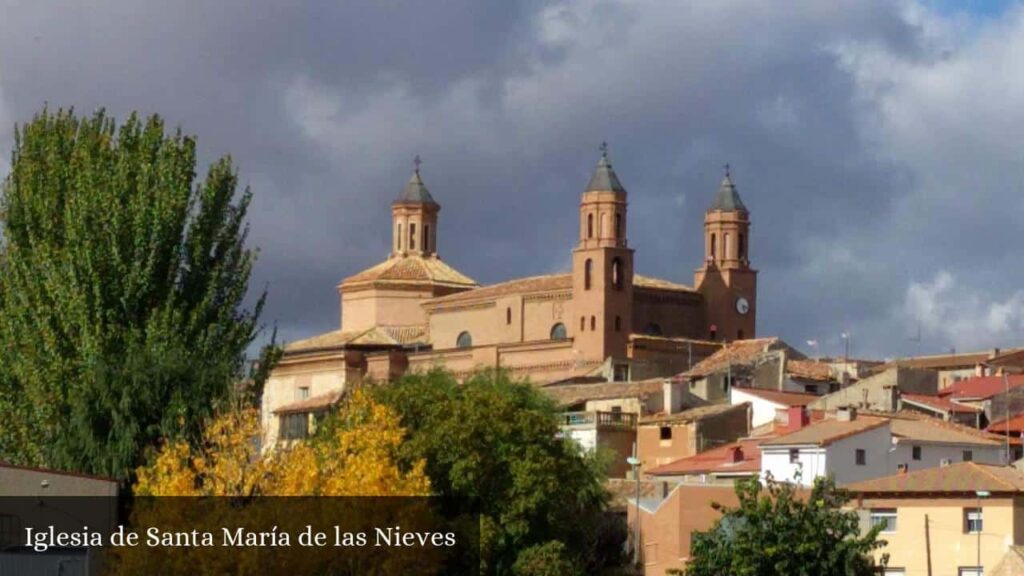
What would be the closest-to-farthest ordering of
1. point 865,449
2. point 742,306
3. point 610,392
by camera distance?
1. point 865,449
2. point 610,392
3. point 742,306

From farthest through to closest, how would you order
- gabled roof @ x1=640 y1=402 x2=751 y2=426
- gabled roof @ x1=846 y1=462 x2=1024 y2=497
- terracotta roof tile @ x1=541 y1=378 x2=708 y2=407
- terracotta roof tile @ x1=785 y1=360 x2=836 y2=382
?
terracotta roof tile @ x1=785 y1=360 x2=836 y2=382 → terracotta roof tile @ x1=541 y1=378 x2=708 y2=407 → gabled roof @ x1=640 y1=402 x2=751 y2=426 → gabled roof @ x1=846 y1=462 x2=1024 y2=497

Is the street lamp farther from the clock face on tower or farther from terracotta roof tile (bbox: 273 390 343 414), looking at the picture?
the clock face on tower

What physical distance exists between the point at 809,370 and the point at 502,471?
87.9 feet

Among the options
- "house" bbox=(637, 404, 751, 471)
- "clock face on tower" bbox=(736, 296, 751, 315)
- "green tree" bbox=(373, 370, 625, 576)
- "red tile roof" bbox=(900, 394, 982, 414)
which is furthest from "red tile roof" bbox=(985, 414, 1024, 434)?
"clock face on tower" bbox=(736, 296, 751, 315)

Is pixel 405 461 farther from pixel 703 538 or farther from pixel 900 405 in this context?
pixel 900 405

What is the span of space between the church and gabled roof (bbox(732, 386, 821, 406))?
28.3ft

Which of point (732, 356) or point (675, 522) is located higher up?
point (732, 356)

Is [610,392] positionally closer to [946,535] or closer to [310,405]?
[310,405]

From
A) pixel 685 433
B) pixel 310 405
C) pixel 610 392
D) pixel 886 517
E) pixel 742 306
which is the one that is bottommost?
pixel 886 517

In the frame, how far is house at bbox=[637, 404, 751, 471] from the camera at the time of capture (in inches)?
2160

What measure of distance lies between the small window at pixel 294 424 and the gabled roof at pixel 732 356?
1040 cm

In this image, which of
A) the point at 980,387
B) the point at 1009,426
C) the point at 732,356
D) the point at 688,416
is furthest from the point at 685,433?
the point at 732,356

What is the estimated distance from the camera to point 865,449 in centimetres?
4691

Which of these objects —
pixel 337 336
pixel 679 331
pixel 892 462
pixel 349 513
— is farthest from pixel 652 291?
pixel 349 513
